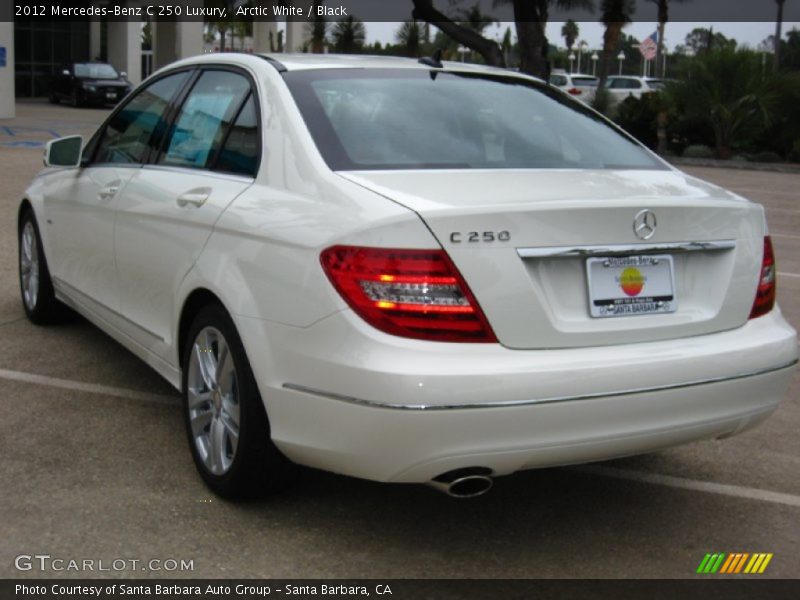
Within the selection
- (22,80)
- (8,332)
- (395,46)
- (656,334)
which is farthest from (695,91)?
(395,46)

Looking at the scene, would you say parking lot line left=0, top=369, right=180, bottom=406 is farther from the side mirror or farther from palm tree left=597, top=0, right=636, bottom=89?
palm tree left=597, top=0, right=636, bottom=89

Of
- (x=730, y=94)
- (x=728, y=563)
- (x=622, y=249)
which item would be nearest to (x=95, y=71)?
(x=730, y=94)

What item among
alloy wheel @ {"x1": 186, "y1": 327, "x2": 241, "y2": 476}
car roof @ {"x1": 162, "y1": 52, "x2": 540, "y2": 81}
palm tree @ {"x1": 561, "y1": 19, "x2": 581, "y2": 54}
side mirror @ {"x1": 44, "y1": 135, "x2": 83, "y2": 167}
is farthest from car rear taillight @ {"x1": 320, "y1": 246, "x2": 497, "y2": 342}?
palm tree @ {"x1": 561, "y1": 19, "x2": 581, "y2": 54}

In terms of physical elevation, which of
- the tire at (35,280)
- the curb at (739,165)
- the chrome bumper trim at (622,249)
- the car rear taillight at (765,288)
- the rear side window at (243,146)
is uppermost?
the rear side window at (243,146)

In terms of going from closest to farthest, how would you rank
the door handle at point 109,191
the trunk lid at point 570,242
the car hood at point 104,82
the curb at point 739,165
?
Answer: the trunk lid at point 570,242 < the door handle at point 109,191 < the curb at point 739,165 < the car hood at point 104,82

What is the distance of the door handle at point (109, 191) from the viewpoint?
495cm

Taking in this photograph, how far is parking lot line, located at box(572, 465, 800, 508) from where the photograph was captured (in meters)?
4.19

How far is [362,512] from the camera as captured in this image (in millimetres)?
3930

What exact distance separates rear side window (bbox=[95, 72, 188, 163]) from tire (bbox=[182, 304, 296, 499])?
4.06 feet

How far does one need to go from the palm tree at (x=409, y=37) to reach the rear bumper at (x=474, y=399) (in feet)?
159

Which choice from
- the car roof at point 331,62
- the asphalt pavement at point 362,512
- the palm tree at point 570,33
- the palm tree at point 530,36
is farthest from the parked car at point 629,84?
the palm tree at point 570,33

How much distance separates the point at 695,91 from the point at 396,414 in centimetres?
2229

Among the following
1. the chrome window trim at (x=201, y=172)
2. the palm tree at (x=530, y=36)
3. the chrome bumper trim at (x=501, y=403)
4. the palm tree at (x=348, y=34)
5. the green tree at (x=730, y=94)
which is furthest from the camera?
the palm tree at (x=348, y=34)

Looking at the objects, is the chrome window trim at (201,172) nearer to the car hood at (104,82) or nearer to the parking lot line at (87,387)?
the parking lot line at (87,387)
